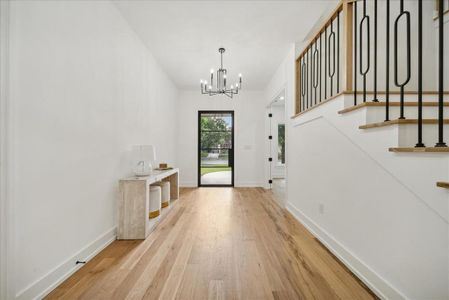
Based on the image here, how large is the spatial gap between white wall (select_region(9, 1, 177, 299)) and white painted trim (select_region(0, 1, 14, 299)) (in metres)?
0.03

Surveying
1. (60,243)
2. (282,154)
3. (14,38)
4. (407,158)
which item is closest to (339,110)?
(407,158)

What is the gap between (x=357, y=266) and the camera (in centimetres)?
180

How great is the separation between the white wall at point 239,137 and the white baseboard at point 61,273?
12.9 feet

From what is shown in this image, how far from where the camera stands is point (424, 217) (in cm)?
124

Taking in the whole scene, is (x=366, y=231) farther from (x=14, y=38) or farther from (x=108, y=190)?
(x=14, y=38)

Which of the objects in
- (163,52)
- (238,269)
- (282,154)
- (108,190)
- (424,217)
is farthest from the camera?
(282,154)

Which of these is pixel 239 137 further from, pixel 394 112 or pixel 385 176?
pixel 385 176

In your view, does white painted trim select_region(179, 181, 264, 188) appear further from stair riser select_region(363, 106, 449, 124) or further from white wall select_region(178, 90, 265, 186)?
stair riser select_region(363, 106, 449, 124)

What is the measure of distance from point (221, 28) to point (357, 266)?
10.4ft

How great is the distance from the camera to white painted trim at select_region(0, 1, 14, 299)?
128 cm

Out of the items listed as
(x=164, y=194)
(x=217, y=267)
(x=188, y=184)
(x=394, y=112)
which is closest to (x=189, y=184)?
(x=188, y=184)

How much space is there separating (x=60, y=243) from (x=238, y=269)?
144 centimetres

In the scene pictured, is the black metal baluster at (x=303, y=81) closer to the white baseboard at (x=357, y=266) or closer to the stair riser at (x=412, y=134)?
the white baseboard at (x=357, y=266)

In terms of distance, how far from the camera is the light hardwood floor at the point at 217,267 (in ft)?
5.18
